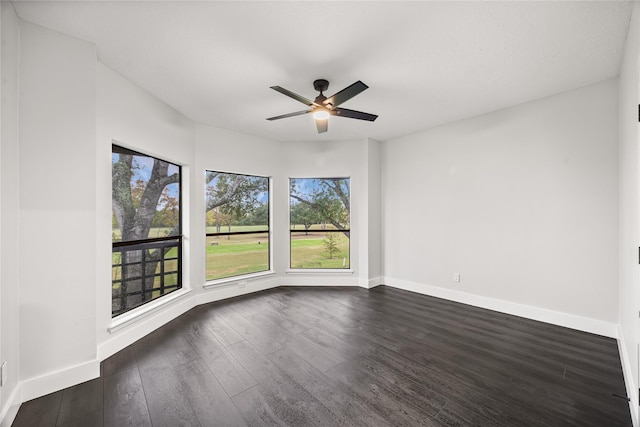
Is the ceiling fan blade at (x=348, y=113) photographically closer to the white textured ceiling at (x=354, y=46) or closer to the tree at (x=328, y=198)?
the white textured ceiling at (x=354, y=46)

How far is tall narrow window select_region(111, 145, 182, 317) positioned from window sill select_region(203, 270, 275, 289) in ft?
1.50

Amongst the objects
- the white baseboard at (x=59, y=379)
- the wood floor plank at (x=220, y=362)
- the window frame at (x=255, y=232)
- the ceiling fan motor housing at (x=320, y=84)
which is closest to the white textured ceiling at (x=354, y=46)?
the ceiling fan motor housing at (x=320, y=84)

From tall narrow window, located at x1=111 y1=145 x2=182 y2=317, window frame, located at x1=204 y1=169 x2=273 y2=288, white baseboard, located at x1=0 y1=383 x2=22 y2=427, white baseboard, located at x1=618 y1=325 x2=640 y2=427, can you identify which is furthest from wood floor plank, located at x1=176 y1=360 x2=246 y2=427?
white baseboard, located at x1=618 y1=325 x2=640 y2=427

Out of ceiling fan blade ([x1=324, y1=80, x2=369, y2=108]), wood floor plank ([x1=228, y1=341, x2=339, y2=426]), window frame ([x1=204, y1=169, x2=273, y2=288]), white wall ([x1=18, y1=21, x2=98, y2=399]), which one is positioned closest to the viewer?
wood floor plank ([x1=228, y1=341, x2=339, y2=426])

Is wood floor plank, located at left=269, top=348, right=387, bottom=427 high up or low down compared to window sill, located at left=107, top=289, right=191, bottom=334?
down

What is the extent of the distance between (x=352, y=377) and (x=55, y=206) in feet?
8.90

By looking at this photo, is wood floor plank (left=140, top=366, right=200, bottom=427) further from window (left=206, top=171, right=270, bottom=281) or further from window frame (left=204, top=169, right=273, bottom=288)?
window (left=206, top=171, right=270, bottom=281)

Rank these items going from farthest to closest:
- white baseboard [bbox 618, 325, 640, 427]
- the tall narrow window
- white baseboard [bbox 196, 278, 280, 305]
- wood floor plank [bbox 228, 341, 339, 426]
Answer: white baseboard [bbox 196, 278, 280, 305]
the tall narrow window
wood floor plank [bbox 228, 341, 339, 426]
white baseboard [bbox 618, 325, 640, 427]

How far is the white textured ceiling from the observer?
1839 mm

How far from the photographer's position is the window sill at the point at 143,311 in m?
2.62

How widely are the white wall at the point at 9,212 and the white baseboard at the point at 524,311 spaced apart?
4.67m

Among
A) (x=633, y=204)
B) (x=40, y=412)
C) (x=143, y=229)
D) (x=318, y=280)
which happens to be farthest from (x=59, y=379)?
(x=633, y=204)

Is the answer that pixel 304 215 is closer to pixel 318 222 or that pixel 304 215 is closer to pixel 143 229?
pixel 318 222

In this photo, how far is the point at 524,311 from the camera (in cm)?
339
